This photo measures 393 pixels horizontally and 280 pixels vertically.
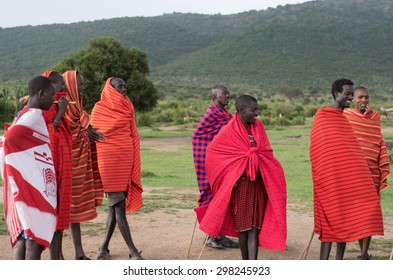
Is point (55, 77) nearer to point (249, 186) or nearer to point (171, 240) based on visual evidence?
point (249, 186)

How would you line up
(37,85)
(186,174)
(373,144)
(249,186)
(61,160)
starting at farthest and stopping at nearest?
(186,174), (373,144), (249,186), (61,160), (37,85)

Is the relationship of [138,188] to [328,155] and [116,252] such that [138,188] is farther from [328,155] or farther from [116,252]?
[328,155]

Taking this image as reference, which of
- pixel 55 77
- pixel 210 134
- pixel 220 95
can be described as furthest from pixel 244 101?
pixel 55 77

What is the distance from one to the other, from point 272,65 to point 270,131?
54993 mm

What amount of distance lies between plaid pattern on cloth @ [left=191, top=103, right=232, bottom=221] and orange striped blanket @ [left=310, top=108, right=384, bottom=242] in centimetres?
160

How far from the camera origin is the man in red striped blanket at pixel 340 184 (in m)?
6.29

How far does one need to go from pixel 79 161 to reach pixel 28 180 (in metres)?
1.87

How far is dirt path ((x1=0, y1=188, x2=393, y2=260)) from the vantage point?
25.0 ft

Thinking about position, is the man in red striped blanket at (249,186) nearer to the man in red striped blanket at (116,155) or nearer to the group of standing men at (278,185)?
the group of standing men at (278,185)

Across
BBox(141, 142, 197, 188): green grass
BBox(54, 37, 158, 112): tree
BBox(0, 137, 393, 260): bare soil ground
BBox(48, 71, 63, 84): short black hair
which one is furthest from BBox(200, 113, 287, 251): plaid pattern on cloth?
BBox(54, 37, 158, 112): tree

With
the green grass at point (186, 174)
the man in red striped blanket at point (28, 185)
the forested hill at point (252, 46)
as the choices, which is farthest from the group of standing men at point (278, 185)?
the forested hill at point (252, 46)

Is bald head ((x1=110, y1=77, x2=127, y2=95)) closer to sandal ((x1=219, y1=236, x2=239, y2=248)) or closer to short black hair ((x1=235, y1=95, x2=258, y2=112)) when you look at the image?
short black hair ((x1=235, y1=95, x2=258, y2=112))

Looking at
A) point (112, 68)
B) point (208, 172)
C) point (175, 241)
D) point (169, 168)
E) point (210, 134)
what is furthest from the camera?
point (112, 68)

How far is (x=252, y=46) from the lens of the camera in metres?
90.7
